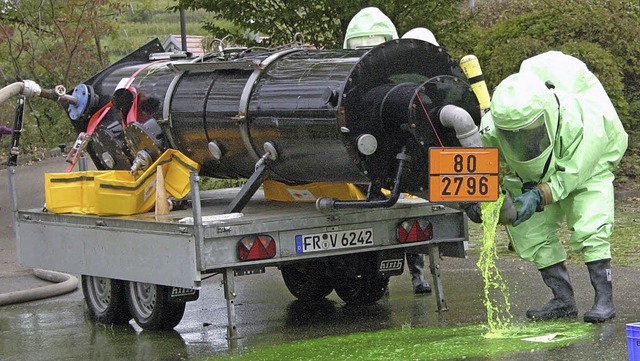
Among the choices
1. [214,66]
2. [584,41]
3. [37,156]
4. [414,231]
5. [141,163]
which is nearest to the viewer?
[414,231]

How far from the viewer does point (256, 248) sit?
817cm

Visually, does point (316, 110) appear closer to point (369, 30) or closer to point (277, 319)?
point (369, 30)

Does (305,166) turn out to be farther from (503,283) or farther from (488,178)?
(503,283)

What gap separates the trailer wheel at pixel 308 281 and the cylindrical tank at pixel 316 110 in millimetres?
1154

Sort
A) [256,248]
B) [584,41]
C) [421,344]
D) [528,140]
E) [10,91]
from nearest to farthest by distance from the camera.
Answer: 1. [421,344]
2. [528,140]
3. [256,248]
4. [10,91]
5. [584,41]

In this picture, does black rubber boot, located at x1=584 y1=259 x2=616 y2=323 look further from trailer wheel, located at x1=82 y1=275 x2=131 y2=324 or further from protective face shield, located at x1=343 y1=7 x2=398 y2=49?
trailer wheel, located at x1=82 y1=275 x2=131 y2=324

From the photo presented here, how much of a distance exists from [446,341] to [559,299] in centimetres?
107

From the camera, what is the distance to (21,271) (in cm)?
1295

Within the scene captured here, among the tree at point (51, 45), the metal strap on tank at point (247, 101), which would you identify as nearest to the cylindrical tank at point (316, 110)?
the metal strap on tank at point (247, 101)

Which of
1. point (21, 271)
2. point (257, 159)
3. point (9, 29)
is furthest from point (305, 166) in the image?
point (9, 29)

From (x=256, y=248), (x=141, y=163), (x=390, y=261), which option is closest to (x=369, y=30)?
(x=390, y=261)

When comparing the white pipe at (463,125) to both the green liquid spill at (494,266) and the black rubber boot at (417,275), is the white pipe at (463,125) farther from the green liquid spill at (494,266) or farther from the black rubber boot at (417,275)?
the black rubber boot at (417,275)

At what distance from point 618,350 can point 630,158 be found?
33.5 ft

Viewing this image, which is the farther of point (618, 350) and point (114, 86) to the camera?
point (114, 86)
